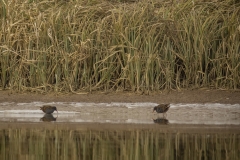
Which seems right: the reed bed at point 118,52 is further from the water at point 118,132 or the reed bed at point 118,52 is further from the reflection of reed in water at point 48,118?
the reflection of reed in water at point 48,118

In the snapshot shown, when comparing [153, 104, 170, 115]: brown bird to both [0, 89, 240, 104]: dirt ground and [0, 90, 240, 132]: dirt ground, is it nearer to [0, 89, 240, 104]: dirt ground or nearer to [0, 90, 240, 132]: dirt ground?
[0, 90, 240, 132]: dirt ground

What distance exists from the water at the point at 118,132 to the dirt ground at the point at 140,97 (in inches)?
12.2

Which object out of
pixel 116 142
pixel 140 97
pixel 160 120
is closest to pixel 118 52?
pixel 140 97

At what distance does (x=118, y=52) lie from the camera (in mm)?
14367

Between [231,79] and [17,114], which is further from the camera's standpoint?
[231,79]

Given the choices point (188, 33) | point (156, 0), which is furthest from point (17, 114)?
point (156, 0)

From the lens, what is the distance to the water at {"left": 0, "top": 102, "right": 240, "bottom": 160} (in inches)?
384

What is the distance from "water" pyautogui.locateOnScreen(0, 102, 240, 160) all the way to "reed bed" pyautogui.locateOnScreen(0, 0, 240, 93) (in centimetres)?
90

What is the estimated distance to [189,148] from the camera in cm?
1005

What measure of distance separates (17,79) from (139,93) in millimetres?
2166

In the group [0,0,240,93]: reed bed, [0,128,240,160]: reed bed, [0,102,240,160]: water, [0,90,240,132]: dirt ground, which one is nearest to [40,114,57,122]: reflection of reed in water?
[0,102,240,160]: water

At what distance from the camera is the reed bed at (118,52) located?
14.1 metres

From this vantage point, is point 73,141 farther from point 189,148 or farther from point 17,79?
point 17,79

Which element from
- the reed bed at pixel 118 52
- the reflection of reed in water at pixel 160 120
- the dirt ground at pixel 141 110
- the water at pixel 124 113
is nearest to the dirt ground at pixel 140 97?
the dirt ground at pixel 141 110
